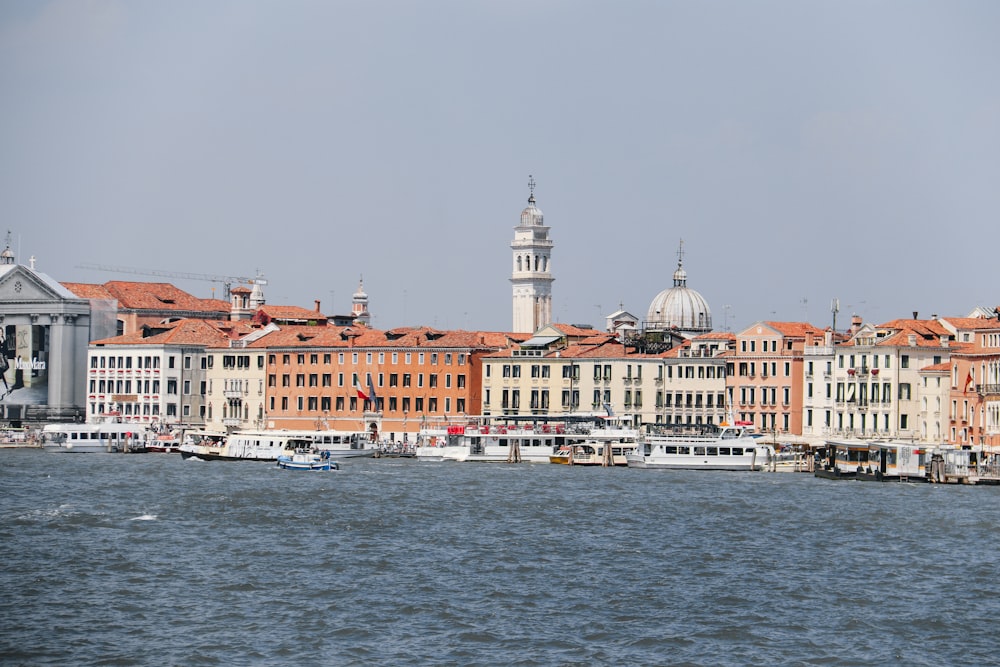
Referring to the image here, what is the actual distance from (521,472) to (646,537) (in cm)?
3069

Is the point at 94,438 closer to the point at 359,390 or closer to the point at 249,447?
the point at 249,447

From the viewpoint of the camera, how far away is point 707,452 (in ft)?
274

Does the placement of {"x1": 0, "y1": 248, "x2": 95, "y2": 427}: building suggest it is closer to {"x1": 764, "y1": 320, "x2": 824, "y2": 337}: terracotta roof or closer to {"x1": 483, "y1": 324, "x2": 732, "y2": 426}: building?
{"x1": 483, "y1": 324, "x2": 732, "y2": 426}: building

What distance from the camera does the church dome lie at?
4552 inches

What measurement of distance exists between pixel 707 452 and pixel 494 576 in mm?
43054

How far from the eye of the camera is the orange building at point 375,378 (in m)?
101

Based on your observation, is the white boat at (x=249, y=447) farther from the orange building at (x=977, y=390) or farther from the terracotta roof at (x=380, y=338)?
the orange building at (x=977, y=390)

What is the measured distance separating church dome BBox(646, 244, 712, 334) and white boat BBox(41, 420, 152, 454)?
30.7 metres

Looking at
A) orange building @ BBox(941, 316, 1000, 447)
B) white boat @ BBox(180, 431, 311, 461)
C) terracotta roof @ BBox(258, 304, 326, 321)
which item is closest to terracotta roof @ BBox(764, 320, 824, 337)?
orange building @ BBox(941, 316, 1000, 447)

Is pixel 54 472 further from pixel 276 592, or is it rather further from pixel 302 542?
pixel 276 592

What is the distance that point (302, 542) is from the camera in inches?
1866

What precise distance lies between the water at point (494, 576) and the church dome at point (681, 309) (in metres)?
49.1

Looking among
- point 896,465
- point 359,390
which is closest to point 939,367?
point 896,465

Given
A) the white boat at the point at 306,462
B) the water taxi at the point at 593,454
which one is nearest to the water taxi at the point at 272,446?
the white boat at the point at 306,462
